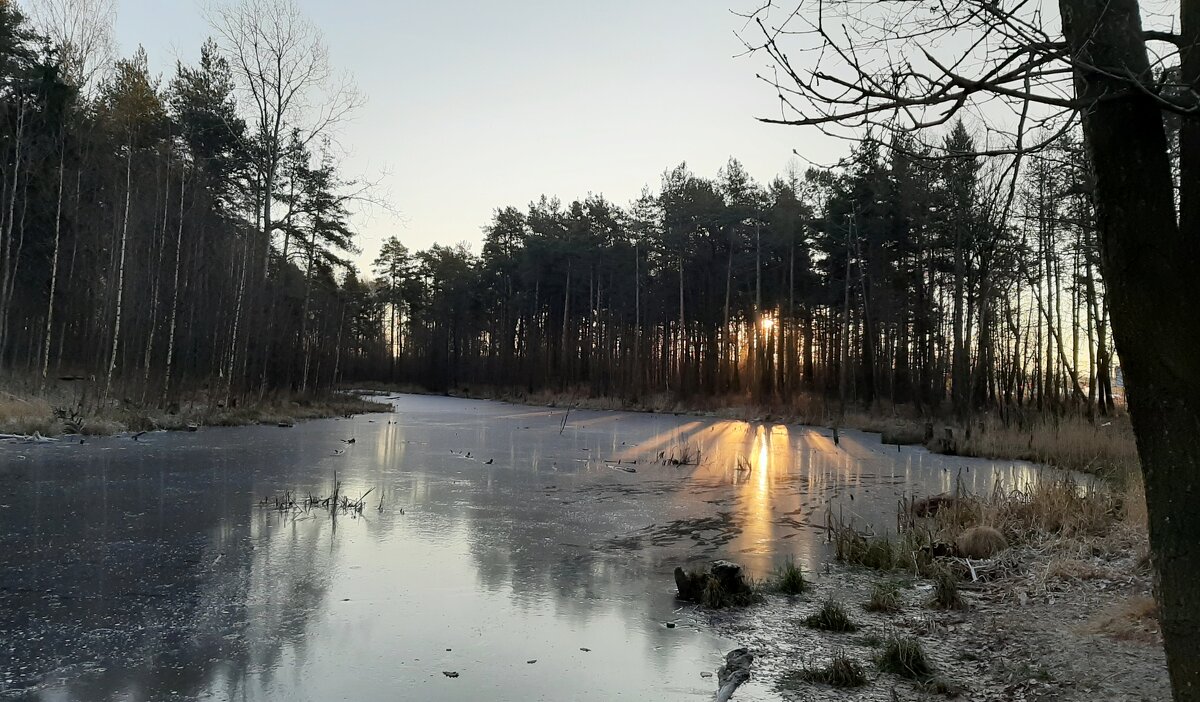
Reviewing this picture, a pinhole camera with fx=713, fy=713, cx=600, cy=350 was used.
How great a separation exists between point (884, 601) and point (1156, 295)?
2837 mm

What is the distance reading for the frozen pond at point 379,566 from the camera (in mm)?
2961

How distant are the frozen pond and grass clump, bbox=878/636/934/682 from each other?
0.69 metres

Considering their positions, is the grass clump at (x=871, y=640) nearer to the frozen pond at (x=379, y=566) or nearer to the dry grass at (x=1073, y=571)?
the frozen pond at (x=379, y=566)

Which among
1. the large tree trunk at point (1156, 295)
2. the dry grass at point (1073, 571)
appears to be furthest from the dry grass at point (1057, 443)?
the large tree trunk at point (1156, 295)

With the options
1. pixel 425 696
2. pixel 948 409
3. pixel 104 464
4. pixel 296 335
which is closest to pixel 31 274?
pixel 296 335

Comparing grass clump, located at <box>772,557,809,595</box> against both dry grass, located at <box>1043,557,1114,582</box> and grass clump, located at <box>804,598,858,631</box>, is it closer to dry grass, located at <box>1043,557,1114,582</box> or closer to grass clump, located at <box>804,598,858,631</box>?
grass clump, located at <box>804,598,858,631</box>

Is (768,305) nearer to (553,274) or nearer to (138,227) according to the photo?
(553,274)

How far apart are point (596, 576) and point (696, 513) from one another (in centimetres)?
259

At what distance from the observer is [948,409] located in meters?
20.2

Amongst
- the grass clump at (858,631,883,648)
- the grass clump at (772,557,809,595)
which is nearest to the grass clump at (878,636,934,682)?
the grass clump at (858,631,883,648)

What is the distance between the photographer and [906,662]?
3.09 meters

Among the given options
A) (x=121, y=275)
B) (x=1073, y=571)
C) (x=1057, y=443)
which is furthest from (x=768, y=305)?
(x=1073, y=571)

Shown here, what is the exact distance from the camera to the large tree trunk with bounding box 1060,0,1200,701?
1.67m

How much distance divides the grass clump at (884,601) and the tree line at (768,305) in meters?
10.6
